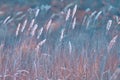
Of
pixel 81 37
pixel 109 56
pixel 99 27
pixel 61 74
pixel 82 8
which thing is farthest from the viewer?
pixel 82 8

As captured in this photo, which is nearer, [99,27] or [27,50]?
[27,50]

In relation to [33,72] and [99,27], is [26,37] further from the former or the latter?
[99,27]

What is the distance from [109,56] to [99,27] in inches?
75.7

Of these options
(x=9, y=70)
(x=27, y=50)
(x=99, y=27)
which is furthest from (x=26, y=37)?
(x=99, y=27)

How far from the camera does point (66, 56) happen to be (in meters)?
3.77

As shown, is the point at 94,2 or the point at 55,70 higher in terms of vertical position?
the point at 94,2

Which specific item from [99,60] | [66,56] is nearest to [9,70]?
[66,56]

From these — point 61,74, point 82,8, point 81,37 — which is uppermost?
point 82,8

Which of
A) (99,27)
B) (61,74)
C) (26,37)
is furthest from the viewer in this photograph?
(99,27)

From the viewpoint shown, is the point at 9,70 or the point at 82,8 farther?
the point at 82,8

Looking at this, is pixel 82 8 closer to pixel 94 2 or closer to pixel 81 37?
pixel 94 2

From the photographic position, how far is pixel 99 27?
5.66 metres

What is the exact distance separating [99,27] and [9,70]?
87.2 inches

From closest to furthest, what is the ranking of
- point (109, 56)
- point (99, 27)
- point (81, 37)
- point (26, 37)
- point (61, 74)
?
1. point (61, 74)
2. point (109, 56)
3. point (26, 37)
4. point (81, 37)
5. point (99, 27)
